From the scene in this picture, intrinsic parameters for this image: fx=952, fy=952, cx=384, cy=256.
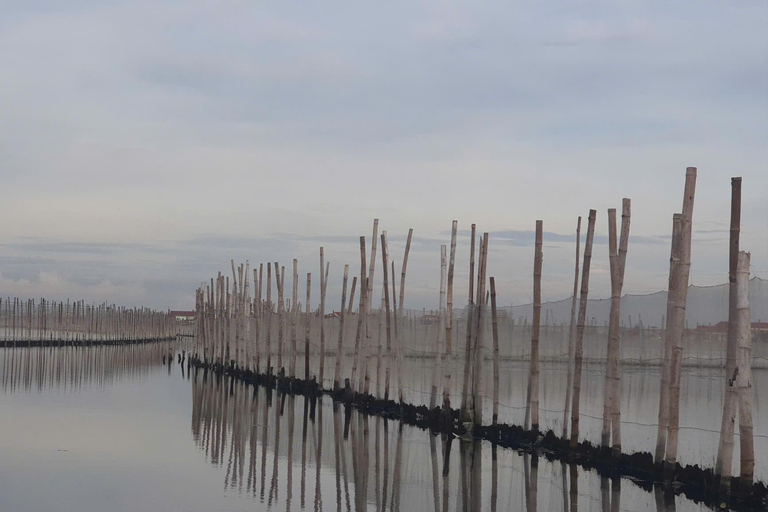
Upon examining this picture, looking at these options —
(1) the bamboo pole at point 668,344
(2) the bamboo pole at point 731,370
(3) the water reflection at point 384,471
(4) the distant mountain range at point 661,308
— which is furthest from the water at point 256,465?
(4) the distant mountain range at point 661,308

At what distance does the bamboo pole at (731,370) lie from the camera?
31.2ft

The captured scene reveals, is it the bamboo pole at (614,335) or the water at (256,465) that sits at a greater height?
the bamboo pole at (614,335)

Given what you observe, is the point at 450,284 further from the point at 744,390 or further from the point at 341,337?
the point at 744,390

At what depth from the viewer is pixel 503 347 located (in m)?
39.2

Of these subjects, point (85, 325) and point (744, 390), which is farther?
point (85, 325)

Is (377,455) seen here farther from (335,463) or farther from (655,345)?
(655,345)

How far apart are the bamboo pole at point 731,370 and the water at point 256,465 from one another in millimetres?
524

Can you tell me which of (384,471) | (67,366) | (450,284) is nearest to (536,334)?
(450,284)

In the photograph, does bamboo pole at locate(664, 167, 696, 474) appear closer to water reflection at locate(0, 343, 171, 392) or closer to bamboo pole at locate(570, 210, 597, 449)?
bamboo pole at locate(570, 210, 597, 449)

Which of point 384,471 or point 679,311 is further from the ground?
point 679,311

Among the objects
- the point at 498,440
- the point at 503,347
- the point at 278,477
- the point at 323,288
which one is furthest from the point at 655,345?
the point at 278,477

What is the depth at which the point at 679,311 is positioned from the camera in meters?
10.4

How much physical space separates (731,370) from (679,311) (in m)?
0.99

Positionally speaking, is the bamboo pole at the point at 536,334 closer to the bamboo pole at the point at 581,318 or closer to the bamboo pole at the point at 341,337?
the bamboo pole at the point at 581,318
